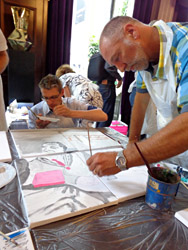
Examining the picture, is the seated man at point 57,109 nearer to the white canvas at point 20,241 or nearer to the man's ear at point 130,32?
the man's ear at point 130,32

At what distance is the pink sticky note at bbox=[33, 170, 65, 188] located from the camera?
64cm

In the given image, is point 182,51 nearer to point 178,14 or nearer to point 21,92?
point 21,92

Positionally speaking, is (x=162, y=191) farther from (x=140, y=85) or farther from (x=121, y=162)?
(x=140, y=85)

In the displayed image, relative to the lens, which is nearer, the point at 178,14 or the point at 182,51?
the point at 182,51

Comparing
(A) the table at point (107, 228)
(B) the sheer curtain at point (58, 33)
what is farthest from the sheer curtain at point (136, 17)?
(A) the table at point (107, 228)

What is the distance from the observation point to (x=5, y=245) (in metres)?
0.41

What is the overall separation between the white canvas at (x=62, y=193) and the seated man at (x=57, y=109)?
0.60 meters

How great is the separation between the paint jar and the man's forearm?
6 centimetres

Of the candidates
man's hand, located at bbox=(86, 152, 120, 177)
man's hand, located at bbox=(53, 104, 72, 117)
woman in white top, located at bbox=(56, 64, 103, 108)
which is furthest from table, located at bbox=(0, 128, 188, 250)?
woman in white top, located at bbox=(56, 64, 103, 108)

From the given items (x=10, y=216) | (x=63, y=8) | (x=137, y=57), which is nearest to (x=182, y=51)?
(x=137, y=57)

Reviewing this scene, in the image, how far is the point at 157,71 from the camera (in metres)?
0.87

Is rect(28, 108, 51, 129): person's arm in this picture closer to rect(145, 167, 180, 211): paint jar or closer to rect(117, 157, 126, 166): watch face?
rect(117, 157, 126, 166): watch face

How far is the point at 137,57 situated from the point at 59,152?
1.89 feet

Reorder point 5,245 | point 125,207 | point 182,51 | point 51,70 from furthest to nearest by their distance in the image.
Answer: point 51,70, point 182,51, point 125,207, point 5,245
